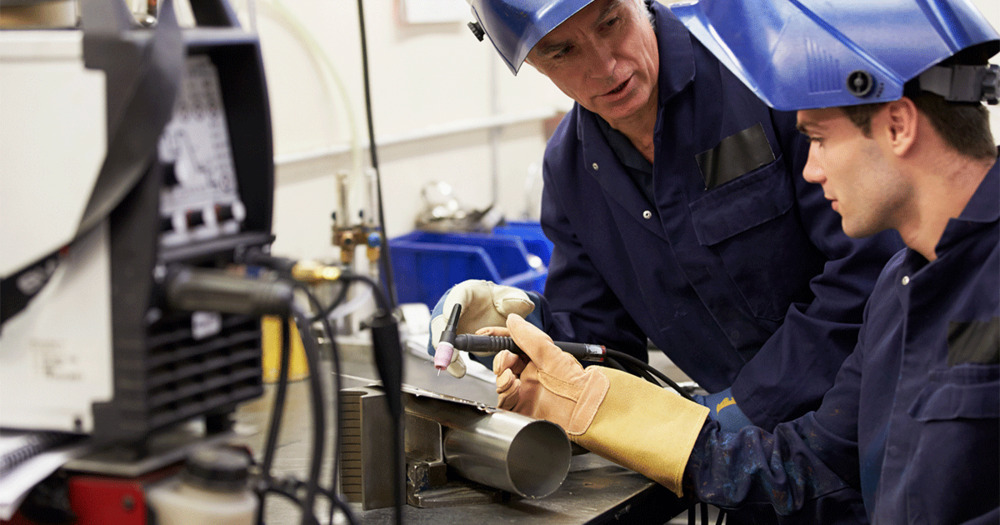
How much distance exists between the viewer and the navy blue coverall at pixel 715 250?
1550mm

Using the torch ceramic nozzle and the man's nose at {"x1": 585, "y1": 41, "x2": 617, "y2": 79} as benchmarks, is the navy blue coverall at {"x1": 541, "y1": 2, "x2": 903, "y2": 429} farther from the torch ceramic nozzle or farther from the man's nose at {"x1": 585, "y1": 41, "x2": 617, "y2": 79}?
the torch ceramic nozzle

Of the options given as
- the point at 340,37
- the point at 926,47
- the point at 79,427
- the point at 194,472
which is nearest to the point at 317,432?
Result: the point at 194,472

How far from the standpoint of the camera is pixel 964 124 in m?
1.16

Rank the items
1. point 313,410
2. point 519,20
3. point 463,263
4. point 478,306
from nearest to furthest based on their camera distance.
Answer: point 313,410
point 519,20
point 478,306
point 463,263

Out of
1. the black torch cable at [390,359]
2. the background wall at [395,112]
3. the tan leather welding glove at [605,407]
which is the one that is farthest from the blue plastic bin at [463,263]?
the black torch cable at [390,359]

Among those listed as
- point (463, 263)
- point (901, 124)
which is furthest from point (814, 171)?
point (463, 263)

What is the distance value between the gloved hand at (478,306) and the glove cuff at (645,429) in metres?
0.24

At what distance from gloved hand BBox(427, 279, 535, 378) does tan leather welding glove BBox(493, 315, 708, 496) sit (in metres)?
0.15

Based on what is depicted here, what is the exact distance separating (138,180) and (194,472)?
0.85 feet

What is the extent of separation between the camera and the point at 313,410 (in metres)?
0.77

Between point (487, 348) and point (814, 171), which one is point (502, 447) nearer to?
point (487, 348)

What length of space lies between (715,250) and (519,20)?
541 millimetres

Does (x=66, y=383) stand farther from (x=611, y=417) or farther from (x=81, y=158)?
(x=611, y=417)

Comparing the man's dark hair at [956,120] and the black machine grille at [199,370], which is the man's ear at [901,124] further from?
the black machine grille at [199,370]
